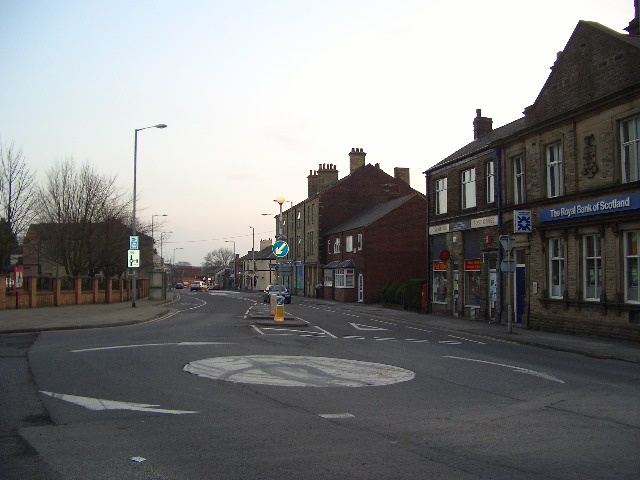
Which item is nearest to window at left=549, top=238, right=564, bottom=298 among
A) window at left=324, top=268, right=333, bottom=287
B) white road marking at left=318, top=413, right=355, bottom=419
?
white road marking at left=318, top=413, right=355, bottom=419

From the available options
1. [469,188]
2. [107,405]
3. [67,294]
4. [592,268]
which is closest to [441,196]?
[469,188]

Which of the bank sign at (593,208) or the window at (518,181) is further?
the window at (518,181)

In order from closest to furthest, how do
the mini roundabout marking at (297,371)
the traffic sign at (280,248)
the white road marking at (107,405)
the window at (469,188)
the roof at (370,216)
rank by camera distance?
1. the white road marking at (107,405)
2. the mini roundabout marking at (297,371)
3. the traffic sign at (280,248)
4. the window at (469,188)
5. the roof at (370,216)

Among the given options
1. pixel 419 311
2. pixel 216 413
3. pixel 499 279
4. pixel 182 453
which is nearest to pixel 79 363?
pixel 216 413

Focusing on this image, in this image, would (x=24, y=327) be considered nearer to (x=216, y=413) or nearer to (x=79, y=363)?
(x=79, y=363)

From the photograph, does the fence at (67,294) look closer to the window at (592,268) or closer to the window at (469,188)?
the window at (469,188)

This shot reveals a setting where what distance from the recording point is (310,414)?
8.87 m

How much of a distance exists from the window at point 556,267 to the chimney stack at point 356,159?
42653 mm

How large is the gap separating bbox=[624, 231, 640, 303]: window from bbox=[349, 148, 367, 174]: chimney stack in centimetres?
4674

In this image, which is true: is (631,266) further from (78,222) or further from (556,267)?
(78,222)

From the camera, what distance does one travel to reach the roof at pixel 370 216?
52969mm

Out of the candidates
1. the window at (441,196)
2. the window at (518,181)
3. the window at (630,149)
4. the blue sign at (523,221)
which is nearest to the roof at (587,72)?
the window at (630,149)

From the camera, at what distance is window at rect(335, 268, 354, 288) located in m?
54.8

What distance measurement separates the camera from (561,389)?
11438mm
